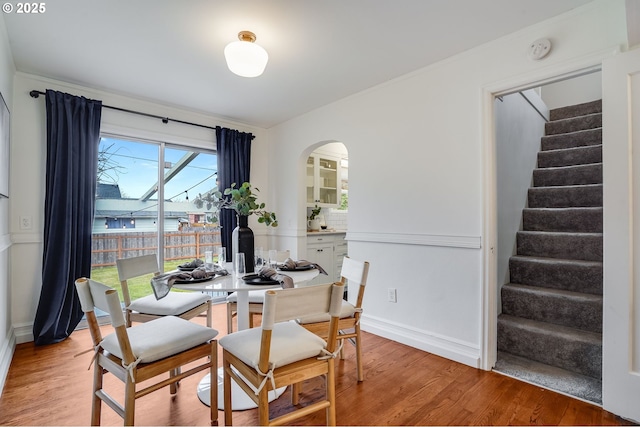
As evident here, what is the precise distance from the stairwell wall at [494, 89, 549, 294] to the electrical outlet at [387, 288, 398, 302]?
3.23 ft

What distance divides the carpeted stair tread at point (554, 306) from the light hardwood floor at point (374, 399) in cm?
78

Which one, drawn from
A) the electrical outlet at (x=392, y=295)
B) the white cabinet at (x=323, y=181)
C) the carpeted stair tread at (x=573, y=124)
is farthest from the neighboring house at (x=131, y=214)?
the carpeted stair tread at (x=573, y=124)

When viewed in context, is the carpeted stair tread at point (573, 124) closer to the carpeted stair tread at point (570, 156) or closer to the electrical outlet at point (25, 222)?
the carpeted stair tread at point (570, 156)

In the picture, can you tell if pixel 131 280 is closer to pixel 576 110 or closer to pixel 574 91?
pixel 576 110

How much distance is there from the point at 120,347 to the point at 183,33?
6.63 feet

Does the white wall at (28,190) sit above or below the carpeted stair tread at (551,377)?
above

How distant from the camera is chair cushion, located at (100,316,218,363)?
1.48m

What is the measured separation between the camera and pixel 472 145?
2.43 meters

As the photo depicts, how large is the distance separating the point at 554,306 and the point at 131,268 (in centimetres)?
334

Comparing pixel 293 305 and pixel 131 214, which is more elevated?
pixel 131 214

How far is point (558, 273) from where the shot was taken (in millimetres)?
2777

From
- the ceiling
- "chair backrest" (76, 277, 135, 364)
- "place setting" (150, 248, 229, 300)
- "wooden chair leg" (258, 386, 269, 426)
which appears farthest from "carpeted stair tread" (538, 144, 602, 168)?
"chair backrest" (76, 277, 135, 364)

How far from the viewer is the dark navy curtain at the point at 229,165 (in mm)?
3955

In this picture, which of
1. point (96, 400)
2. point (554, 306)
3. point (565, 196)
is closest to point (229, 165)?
point (96, 400)
